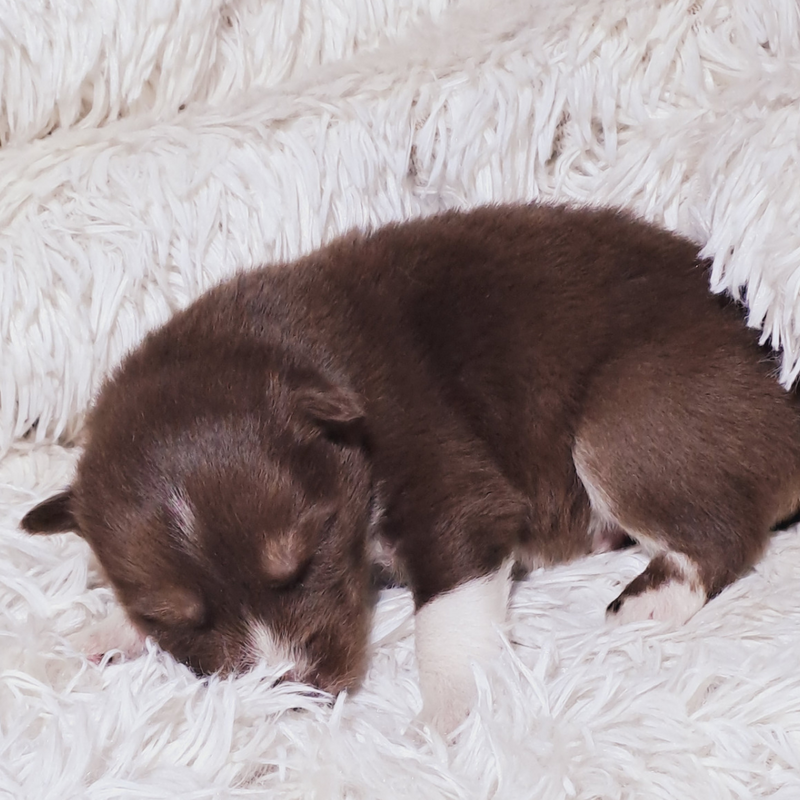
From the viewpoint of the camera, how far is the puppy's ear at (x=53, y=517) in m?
1.93

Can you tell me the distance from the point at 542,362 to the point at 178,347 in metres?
0.83

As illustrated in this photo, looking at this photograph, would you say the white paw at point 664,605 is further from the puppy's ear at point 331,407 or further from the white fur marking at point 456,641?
the puppy's ear at point 331,407

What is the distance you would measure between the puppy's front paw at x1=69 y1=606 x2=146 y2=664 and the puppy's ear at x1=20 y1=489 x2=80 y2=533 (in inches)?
8.5

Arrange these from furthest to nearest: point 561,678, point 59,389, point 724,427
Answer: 1. point 59,389
2. point 724,427
3. point 561,678

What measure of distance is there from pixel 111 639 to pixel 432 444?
0.80 meters

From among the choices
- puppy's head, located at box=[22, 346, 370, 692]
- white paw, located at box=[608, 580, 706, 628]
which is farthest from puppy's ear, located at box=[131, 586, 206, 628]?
white paw, located at box=[608, 580, 706, 628]

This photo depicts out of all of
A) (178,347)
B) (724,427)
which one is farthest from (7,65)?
(724,427)

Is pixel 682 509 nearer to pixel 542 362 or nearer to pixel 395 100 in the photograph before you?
pixel 542 362

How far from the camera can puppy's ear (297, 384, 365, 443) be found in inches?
68.6

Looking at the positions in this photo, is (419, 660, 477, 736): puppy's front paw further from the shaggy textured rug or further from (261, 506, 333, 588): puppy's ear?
(261, 506, 333, 588): puppy's ear

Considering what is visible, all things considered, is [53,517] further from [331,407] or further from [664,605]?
[664,605]

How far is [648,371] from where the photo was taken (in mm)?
2049

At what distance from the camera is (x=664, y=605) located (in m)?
1.92

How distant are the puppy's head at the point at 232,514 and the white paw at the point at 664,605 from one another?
0.55m
